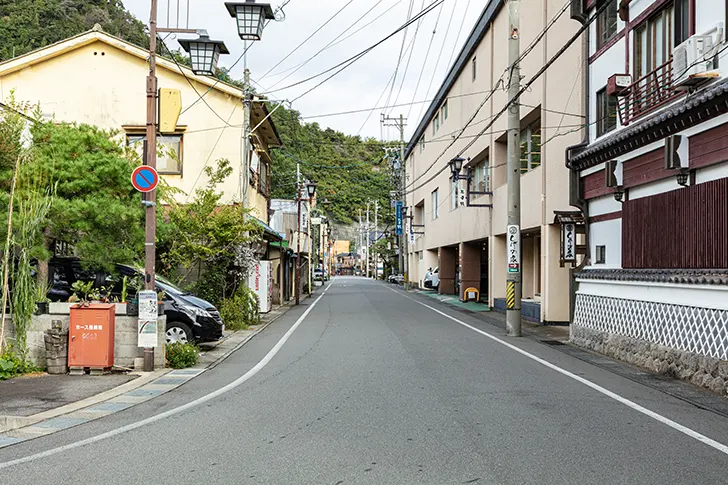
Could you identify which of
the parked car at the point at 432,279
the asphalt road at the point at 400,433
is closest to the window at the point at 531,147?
the asphalt road at the point at 400,433

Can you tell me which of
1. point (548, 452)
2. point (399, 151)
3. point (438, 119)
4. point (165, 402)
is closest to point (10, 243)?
point (165, 402)

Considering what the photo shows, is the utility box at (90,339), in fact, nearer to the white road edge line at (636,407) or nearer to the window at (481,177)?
the white road edge line at (636,407)

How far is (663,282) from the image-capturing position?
463 inches

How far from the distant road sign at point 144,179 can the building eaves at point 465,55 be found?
19431mm

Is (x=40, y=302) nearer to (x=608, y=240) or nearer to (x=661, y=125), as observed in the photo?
(x=661, y=125)

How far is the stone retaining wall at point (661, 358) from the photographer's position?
31.1 ft

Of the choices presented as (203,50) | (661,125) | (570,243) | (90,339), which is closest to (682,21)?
(661,125)

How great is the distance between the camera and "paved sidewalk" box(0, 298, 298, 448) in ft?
24.0

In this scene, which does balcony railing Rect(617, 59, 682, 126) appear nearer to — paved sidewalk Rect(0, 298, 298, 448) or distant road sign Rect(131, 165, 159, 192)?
distant road sign Rect(131, 165, 159, 192)

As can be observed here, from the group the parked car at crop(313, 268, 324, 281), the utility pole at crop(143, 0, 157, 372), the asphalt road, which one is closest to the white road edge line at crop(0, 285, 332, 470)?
the asphalt road

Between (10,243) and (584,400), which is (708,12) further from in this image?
(10,243)

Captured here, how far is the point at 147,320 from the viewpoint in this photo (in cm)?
1088

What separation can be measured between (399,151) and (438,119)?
17.3 metres

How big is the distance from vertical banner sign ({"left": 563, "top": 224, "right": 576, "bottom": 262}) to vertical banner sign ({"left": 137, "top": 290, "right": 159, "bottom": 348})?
11386mm
